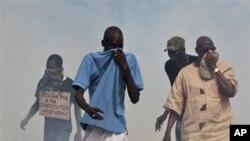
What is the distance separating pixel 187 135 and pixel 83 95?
596mm

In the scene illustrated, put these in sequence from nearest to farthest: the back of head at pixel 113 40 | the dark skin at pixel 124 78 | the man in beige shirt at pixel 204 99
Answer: the dark skin at pixel 124 78
the back of head at pixel 113 40
the man in beige shirt at pixel 204 99

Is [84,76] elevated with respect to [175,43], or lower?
lower

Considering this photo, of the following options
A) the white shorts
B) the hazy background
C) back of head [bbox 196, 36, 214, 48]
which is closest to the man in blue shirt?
the white shorts

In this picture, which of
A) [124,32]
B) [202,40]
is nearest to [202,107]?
[202,40]

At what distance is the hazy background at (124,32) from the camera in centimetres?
228

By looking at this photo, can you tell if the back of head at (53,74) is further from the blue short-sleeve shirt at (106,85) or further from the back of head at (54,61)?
the blue short-sleeve shirt at (106,85)

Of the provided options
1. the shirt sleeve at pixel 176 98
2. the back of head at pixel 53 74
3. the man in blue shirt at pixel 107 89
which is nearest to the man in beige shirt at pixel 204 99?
the shirt sleeve at pixel 176 98

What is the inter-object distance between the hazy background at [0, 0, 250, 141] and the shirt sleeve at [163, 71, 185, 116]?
0.09 feet

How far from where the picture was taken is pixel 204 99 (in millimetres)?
2221

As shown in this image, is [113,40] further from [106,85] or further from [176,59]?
[176,59]

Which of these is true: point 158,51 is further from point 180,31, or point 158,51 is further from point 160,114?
point 160,114

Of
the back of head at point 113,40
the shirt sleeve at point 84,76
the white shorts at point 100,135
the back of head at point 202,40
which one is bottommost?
the white shorts at point 100,135

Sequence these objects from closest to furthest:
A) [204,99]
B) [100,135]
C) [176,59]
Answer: [100,135]
[204,99]
[176,59]

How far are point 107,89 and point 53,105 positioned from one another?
1.66 feet
